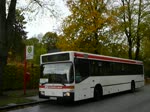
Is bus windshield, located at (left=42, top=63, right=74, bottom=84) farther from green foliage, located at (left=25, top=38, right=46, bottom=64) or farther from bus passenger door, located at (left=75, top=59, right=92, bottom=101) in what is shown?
green foliage, located at (left=25, top=38, right=46, bottom=64)

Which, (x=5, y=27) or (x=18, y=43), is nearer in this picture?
(x=5, y=27)

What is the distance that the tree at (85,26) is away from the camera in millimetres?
29656

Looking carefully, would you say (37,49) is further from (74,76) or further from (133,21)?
(74,76)

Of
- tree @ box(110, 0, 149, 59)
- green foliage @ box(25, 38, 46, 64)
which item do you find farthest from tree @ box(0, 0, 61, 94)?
green foliage @ box(25, 38, 46, 64)

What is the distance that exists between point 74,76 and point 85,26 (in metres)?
14.9

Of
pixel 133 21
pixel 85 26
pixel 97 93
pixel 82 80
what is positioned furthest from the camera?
pixel 133 21

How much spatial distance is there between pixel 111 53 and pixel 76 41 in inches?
238

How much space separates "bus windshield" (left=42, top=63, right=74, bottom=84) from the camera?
1513 cm

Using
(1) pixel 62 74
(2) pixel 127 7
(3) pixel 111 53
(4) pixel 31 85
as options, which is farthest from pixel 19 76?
(2) pixel 127 7

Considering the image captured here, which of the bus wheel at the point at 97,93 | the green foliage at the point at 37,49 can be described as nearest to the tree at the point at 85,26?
the bus wheel at the point at 97,93

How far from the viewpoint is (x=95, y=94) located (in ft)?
57.8

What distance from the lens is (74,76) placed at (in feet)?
50.0

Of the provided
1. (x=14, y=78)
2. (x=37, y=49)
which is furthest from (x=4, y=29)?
(x=37, y=49)

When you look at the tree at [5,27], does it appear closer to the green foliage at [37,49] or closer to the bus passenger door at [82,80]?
the bus passenger door at [82,80]
